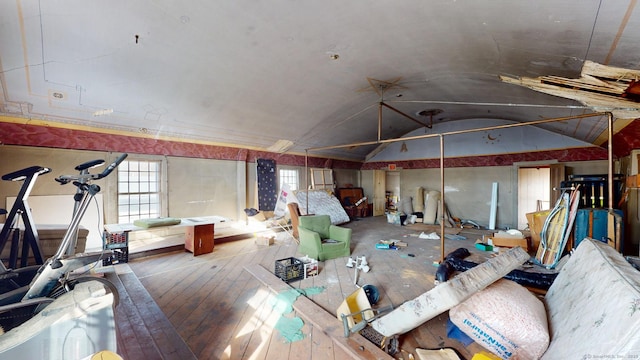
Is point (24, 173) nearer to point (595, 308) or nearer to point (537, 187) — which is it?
point (595, 308)

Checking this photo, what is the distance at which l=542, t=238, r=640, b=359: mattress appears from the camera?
50.1 inches

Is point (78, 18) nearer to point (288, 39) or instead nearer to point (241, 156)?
point (288, 39)

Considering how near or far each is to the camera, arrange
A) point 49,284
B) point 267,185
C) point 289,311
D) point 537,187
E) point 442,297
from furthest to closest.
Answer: point 267,185 < point 537,187 < point 289,311 < point 49,284 < point 442,297

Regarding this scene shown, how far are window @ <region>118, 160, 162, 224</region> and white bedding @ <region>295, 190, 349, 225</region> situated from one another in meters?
3.84

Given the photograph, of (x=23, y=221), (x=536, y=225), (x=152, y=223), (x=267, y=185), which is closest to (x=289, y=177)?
(x=267, y=185)

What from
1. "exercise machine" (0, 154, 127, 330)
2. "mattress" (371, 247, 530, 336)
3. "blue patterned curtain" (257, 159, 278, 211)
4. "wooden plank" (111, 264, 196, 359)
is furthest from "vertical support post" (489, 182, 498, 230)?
"exercise machine" (0, 154, 127, 330)

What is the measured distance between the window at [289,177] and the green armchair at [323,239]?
11.2 ft

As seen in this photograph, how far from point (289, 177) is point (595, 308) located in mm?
7735

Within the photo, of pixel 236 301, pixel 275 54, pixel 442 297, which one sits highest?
pixel 275 54

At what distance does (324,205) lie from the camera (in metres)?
8.61

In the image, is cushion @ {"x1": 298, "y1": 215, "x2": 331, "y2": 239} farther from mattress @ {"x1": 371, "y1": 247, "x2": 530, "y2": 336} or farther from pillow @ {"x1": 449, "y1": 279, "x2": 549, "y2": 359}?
pillow @ {"x1": 449, "y1": 279, "x2": 549, "y2": 359}

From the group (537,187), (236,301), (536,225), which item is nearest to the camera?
(236,301)

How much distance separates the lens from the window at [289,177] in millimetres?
8469

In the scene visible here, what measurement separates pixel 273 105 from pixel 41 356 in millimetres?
4843
